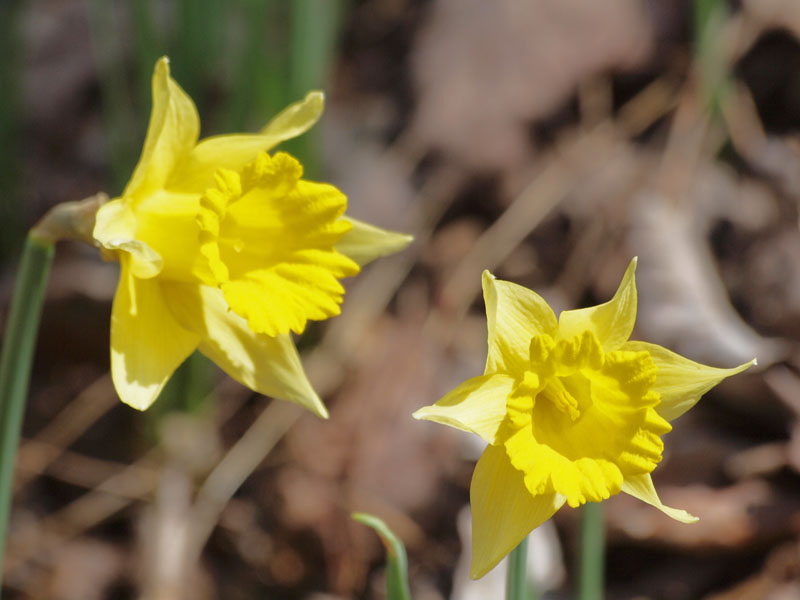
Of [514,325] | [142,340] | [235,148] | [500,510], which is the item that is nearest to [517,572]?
[500,510]

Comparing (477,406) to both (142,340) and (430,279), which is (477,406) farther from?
(430,279)

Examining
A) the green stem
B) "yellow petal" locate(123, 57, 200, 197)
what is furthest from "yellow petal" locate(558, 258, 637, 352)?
"yellow petal" locate(123, 57, 200, 197)

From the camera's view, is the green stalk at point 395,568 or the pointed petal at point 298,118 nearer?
the green stalk at point 395,568

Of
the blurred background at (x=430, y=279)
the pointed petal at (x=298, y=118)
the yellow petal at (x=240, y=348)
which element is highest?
the pointed petal at (x=298, y=118)

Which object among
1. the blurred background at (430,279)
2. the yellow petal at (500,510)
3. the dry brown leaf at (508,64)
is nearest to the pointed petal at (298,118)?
the yellow petal at (500,510)

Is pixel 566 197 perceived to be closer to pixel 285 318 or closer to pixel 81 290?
pixel 81 290

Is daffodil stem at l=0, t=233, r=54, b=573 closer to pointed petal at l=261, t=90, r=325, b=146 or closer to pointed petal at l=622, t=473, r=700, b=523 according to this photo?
pointed petal at l=261, t=90, r=325, b=146

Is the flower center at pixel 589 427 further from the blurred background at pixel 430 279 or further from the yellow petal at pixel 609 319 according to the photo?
the blurred background at pixel 430 279
